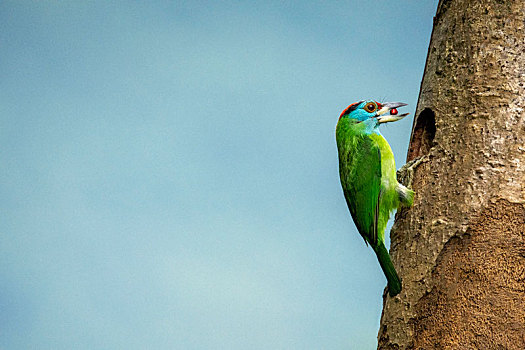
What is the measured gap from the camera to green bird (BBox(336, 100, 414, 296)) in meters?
4.23

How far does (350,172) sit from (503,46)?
4.84 ft

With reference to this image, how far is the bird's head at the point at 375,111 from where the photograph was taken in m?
5.01

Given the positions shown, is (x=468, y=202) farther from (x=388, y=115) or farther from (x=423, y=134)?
(x=388, y=115)

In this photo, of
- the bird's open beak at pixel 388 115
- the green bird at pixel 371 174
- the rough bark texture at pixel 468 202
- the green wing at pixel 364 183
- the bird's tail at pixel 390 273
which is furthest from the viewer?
the bird's open beak at pixel 388 115

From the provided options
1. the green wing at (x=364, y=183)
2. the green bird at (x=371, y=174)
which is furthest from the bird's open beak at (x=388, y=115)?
the green wing at (x=364, y=183)

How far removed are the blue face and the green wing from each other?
25 centimetres

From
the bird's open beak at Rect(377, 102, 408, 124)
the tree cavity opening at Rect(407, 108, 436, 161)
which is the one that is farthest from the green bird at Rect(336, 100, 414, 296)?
the tree cavity opening at Rect(407, 108, 436, 161)

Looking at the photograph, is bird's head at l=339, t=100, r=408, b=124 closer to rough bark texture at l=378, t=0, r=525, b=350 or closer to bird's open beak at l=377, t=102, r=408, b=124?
bird's open beak at l=377, t=102, r=408, b=124

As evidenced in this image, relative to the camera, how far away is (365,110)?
5.05 metres

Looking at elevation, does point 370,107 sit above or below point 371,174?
above

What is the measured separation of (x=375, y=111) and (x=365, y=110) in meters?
0.09

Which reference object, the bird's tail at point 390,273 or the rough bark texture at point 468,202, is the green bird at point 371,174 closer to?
the bird's tail at point 390,273

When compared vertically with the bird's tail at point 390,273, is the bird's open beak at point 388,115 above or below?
above

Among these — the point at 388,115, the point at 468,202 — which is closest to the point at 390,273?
the point at 468,202
